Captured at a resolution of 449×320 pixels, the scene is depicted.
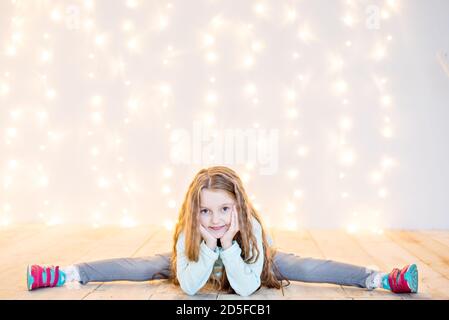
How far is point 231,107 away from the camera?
313 cm

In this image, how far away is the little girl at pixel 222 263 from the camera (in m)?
1.77

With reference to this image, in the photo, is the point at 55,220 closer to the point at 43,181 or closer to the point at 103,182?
the point at 43,181

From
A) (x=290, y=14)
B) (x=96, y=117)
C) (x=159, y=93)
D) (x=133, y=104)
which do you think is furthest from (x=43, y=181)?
(x=290, y=14)

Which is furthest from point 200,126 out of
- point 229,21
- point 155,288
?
point 155,288

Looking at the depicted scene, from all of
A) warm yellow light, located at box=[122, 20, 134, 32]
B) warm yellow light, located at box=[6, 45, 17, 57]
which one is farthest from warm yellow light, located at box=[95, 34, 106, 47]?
warm yellow light, located at box=[6, 45, 17, 57]

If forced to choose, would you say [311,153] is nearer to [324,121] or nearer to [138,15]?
[324,121]

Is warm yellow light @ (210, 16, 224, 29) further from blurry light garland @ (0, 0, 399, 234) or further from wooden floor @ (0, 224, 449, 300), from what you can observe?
wooden floor @ (0, 224, 449, 300)

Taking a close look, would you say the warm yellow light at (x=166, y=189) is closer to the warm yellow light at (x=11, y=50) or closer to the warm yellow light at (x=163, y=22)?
the warm yellow light at (x=163, y=22)

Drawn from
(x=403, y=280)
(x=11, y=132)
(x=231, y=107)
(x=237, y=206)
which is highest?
(x=231, y=107)

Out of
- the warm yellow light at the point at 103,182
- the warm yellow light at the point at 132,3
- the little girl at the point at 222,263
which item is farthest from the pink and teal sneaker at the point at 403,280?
the warm yellow light at the point at 132,3

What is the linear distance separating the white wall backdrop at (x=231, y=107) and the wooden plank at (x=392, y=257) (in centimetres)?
29

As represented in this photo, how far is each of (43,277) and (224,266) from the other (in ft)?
1.83

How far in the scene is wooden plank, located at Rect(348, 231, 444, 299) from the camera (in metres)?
1.88

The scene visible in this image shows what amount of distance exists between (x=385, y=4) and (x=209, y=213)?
5.90 feet
